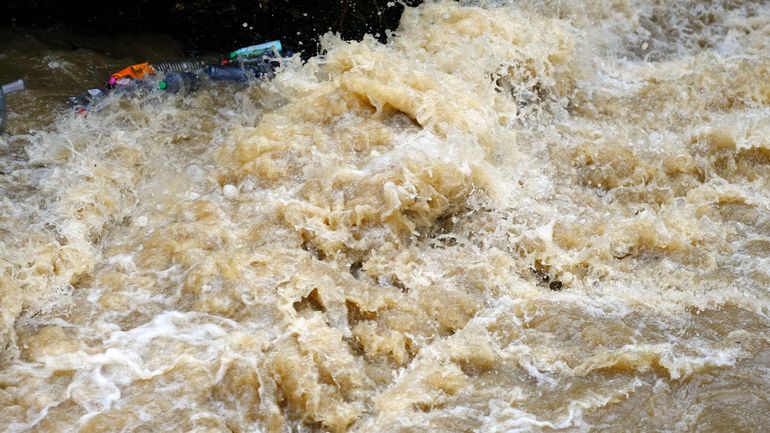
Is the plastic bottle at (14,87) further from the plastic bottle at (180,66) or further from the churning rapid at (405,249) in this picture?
the plastic bottle at (180,66)

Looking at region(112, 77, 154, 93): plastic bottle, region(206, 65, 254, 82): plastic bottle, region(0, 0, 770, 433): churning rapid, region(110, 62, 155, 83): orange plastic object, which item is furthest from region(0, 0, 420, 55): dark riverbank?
region(112, 77, 154, 93): plastic bottle

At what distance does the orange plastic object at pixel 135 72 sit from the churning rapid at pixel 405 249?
228mm

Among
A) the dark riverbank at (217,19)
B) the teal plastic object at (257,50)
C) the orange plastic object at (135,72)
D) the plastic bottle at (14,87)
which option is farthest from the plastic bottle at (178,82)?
the plastic bottle at (14,87)

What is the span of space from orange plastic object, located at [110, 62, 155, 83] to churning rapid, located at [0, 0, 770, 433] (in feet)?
Result: 0.75

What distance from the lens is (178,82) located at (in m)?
6.21

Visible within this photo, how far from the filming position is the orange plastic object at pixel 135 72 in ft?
19.6

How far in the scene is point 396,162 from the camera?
5.08m

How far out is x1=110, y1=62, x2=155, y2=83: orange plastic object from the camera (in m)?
5.96

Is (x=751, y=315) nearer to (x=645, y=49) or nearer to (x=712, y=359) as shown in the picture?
(x=712, y=359)

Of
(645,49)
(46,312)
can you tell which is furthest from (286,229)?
(645,49)

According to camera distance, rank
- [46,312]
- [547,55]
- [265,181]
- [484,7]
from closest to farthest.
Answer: [46,312] < [265,181] < [547,55] < [484,7]

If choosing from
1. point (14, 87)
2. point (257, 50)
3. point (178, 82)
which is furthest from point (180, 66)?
point (14, 87)

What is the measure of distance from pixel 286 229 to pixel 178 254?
694 mm

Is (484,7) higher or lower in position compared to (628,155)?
higher
